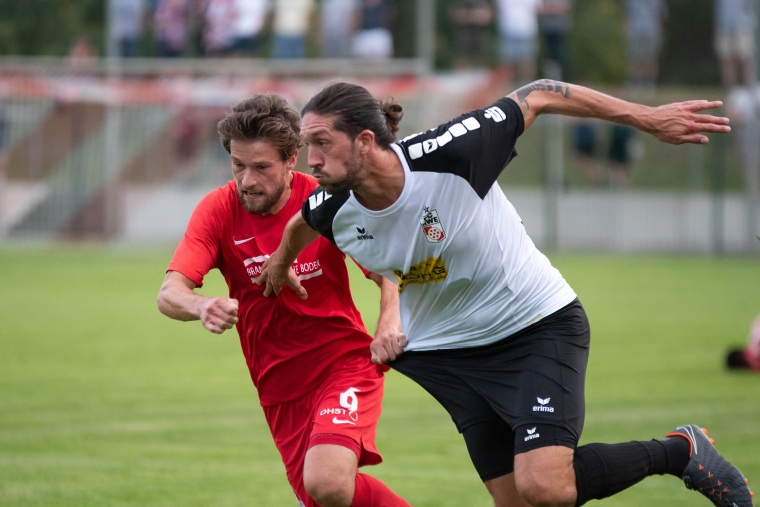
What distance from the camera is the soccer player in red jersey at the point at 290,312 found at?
595 centimetres

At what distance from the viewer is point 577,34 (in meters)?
52.8

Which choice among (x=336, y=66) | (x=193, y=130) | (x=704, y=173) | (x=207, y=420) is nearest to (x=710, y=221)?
(x=704, y=173)

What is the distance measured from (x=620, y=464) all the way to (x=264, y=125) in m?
2.22

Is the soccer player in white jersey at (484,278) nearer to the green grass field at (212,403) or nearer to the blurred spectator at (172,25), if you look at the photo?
the green grass field at (212,403)

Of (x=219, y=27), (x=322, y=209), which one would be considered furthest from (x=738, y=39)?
(x=322, y=209)

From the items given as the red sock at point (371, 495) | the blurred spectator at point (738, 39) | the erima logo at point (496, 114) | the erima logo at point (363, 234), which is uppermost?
the blurred spectator at point (738, 39)

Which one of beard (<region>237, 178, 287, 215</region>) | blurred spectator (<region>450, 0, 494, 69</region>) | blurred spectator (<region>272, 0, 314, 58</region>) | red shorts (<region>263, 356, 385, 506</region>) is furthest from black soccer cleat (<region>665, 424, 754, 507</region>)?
blurred spectator (<region>272, 0, 314, 58</region>)

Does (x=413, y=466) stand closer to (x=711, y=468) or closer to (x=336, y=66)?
(x=711, y=468)

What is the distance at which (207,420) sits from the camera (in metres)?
10.7

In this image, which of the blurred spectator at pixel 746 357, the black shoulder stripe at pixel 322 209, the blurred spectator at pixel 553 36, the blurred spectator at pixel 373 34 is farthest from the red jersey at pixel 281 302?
the blurred spectator at pixel 373 34

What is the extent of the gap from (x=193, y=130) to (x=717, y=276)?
40.2 ft

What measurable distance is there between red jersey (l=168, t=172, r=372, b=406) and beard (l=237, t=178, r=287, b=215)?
12 centimetres

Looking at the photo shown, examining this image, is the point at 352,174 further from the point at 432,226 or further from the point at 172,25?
the point at 172,25

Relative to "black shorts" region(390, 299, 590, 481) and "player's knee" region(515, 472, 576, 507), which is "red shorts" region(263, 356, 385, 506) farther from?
"player's knee" region(515, 472, 576, 507)
